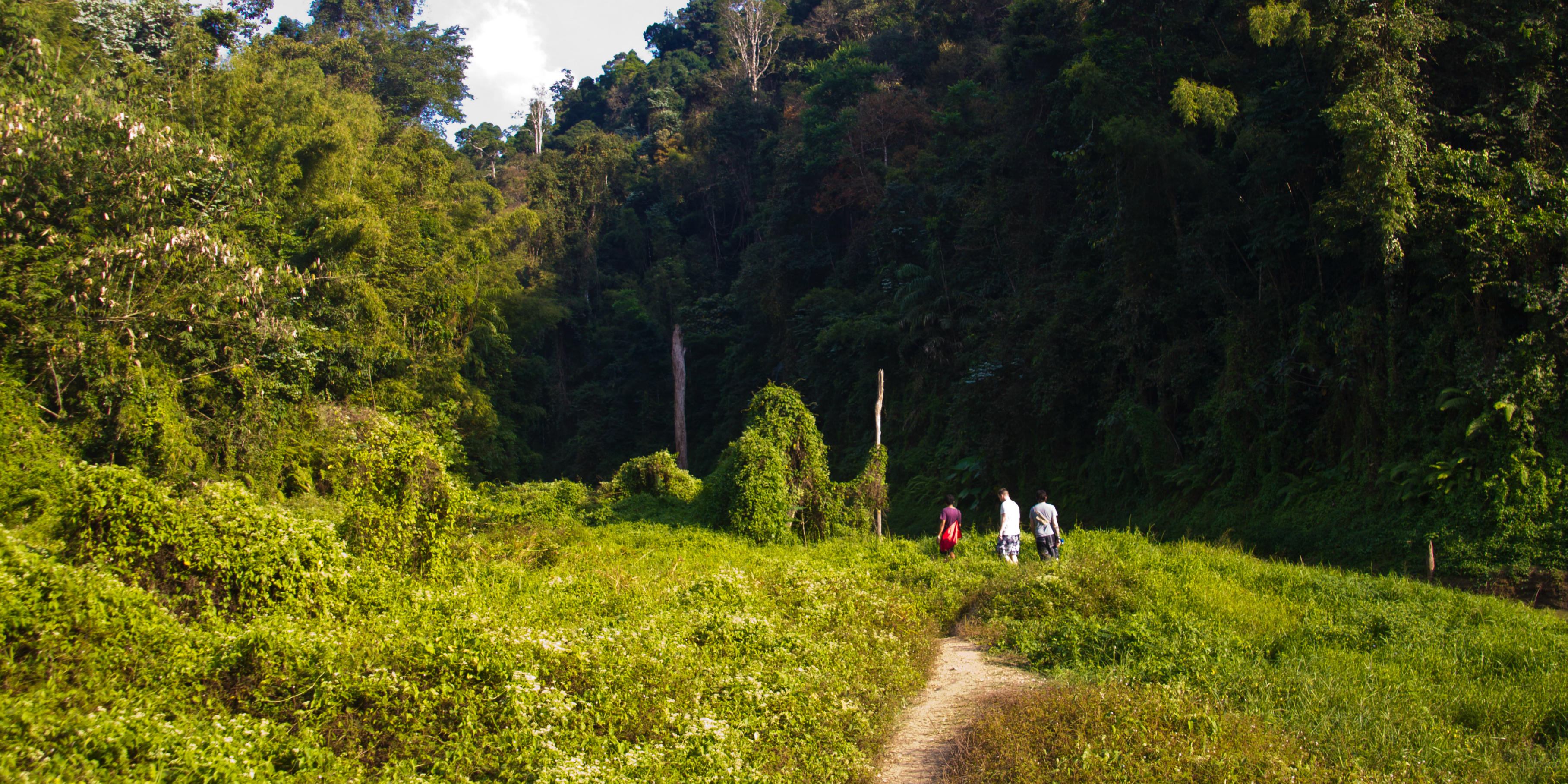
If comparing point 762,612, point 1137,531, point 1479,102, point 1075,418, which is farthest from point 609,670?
point 1075,418

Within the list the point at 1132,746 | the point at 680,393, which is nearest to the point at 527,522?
the point at 1132,746

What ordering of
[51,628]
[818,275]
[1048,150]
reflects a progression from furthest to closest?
[818,275] → [1048,150] → [51,628]

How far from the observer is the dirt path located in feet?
19.5

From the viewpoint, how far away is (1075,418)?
21000 mm

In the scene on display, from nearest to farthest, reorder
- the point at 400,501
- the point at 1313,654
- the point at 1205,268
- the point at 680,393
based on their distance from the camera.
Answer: the point at 1313,654 → the point at 400,501 → the point at 1205,268 → the point at 680,393

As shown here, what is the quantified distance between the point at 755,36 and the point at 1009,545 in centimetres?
4319

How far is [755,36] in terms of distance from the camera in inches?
1940

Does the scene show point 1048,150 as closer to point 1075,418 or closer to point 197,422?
point 1075,418

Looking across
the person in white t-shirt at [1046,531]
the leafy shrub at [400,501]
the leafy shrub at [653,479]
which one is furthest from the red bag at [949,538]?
the leafy shrub at [653,479]

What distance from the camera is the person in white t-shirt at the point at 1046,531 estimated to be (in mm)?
11734

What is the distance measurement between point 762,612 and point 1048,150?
1831 cm

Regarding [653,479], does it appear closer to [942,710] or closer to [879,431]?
[879,431]

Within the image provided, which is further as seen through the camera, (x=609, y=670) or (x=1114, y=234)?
(x=1114, y=234)

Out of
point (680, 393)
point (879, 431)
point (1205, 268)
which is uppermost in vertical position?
point (1205, 268)
